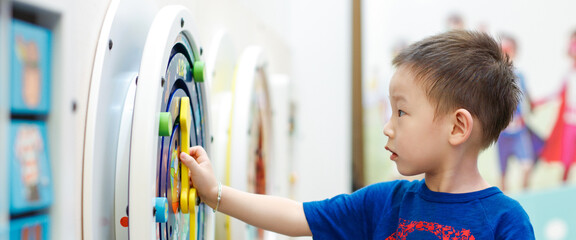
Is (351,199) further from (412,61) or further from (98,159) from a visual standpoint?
(98,159)

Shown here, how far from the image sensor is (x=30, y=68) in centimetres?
29

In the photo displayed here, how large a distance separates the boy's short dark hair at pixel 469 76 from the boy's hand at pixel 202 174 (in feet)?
0.84

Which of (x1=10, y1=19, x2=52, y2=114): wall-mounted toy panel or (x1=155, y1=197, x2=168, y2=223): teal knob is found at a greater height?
(x1=10, y1=19, x2=52, y2=114): wall-mounted toy panel

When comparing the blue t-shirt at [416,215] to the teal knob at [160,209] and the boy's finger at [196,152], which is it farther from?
the teal knob at [160,209]

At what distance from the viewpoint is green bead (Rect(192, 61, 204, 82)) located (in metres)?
0.58

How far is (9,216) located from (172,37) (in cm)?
23

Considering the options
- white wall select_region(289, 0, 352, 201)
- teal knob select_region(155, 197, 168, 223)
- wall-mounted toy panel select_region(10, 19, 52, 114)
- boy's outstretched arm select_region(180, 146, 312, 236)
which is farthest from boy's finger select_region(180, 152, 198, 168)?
white wall select_region(289, 0, 352, 201)

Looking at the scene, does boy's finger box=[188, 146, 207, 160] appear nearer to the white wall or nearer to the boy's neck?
the boy's neck

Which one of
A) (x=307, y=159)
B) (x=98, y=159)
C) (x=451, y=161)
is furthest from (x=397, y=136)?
(x=307, y=159)

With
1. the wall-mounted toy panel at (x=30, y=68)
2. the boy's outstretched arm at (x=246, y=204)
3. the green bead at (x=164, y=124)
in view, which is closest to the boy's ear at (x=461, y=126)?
the boy's outstretched arm at (x=246, y=204)

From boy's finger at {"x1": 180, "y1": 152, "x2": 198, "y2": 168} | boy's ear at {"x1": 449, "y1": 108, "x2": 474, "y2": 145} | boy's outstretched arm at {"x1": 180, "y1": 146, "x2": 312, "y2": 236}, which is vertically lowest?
boy's outstretched arm at {"x1": 180, "y1": 146, "x2": 312, "y2": 236}

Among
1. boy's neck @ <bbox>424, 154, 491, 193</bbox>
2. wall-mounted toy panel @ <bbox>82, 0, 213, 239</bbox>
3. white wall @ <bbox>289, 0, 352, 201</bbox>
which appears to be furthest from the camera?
white wall @ <bbox>289, 0, 352, 201</bbox>

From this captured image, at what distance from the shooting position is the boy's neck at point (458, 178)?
0.66 metres

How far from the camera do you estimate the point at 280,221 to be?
26.3 inches
